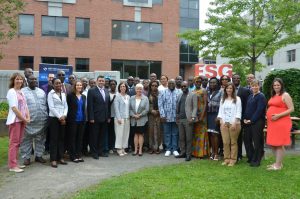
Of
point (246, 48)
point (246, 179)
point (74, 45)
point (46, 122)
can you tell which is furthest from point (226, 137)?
point (74, 45)

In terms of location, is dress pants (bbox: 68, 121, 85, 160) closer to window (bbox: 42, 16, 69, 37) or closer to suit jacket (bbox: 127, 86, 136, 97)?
suit jacket (bbox: 127, 86, 136, 97)

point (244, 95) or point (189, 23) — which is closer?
point (244, 95)

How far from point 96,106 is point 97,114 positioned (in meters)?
0.21

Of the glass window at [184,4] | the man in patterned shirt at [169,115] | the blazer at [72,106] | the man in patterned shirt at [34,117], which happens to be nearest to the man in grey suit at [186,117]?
the man in patterned shirt at [169,115]

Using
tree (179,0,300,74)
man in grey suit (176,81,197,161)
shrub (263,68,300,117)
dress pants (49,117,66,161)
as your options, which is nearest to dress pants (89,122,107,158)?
dress pants (49,117,66,161)

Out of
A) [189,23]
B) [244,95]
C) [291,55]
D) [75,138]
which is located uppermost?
[189,23]

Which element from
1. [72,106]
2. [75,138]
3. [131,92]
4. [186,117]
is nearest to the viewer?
[72,106]

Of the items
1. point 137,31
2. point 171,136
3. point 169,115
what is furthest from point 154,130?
point 137,31

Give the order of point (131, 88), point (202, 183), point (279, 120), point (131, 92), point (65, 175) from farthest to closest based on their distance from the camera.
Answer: point (131, 88)
point (131, 92)
point (279, 120)
point (65, 175)
point (202, 183)

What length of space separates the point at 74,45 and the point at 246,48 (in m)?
18.2

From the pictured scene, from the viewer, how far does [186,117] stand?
32.5 feet

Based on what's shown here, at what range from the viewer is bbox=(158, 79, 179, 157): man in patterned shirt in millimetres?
10469

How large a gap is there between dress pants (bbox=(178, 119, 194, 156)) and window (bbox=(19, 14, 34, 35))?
2477 centimetres

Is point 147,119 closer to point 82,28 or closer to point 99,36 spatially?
point 99,36
